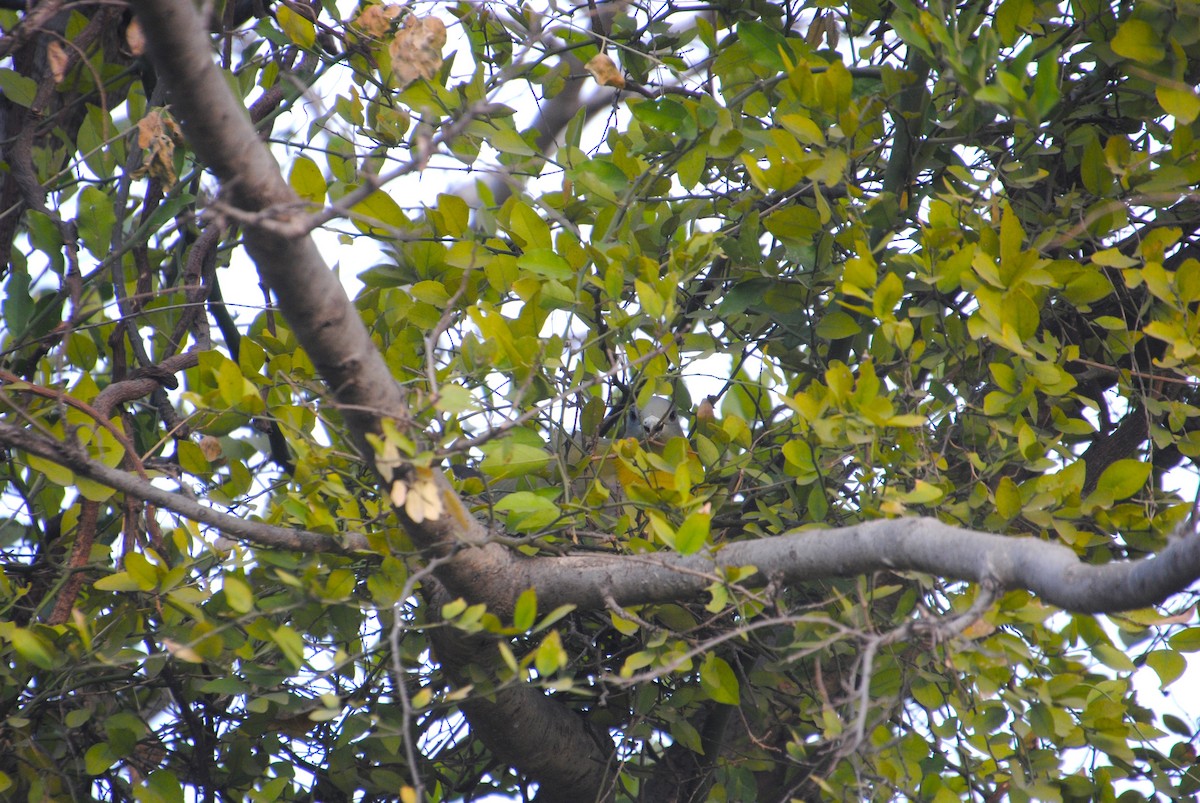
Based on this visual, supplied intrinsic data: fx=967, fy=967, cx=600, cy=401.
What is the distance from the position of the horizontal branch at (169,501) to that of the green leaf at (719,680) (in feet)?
1.39

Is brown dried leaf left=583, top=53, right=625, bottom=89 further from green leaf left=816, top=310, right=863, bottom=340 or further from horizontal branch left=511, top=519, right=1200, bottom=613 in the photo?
horizontal branch left=511, top=519, right=1200, bottom=613

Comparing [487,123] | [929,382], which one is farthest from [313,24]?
[929,382]

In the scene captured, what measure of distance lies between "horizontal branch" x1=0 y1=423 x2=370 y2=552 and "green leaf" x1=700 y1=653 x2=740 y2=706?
0.42 metres

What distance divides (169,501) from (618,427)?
584 millimetres

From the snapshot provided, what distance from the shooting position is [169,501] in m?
1.01

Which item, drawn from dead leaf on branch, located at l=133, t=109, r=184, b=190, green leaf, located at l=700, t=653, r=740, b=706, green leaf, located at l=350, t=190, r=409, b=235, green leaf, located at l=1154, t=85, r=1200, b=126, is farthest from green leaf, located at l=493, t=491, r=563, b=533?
green leaf, located at l=1154, t=85, r=1200, b=126

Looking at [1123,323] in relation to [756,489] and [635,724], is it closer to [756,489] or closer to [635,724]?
[756,489]

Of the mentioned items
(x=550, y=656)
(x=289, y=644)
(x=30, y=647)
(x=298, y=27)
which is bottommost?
(x=550, y=656)

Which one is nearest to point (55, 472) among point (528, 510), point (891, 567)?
point (528, 510)

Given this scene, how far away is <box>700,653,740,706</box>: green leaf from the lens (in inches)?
44.9

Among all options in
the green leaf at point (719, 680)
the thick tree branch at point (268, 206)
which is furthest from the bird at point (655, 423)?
the thick tree branch at point (268, 206)

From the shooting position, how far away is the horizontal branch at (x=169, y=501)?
97 cm

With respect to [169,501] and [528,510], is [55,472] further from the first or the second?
[528,510]

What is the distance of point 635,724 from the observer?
1.28 meters
